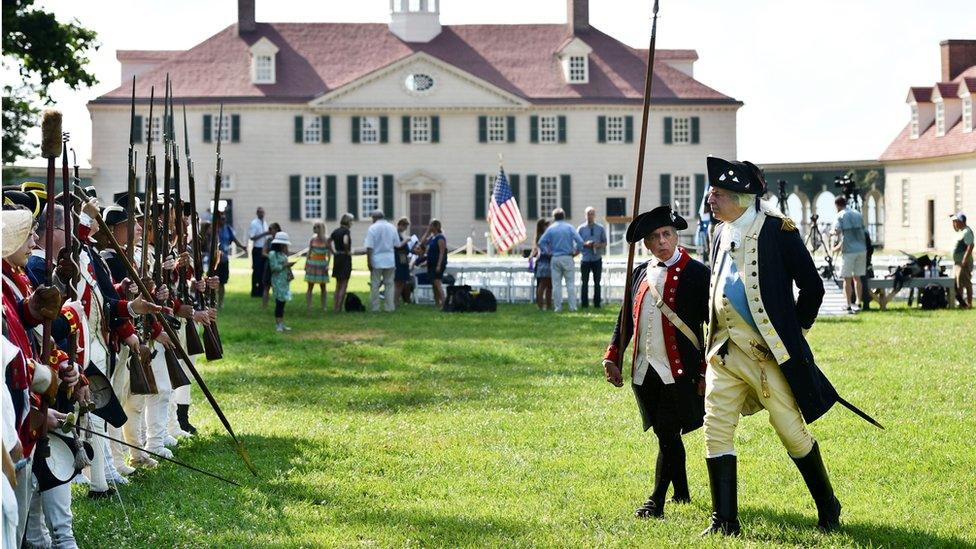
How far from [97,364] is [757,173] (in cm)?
377

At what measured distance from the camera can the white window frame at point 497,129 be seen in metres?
60.7

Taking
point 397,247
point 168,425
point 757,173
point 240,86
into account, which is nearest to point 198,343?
point 168,425

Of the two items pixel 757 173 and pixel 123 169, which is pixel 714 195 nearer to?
pixel 757 173

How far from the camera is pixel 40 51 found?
2794 centimetres

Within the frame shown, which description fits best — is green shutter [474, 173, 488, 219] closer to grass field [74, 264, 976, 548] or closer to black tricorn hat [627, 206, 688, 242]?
grass field [74, 264, 976, 548]

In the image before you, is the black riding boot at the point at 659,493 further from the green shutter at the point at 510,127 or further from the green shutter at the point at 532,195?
the green shutter at the point at 510,127

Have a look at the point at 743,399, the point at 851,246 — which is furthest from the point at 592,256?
the point at 743,399

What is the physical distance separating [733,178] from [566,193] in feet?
177

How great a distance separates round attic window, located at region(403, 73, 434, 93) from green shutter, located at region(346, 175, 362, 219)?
4.51 m

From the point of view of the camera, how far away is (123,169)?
6059 cm

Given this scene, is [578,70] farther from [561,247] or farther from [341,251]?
[341,251]

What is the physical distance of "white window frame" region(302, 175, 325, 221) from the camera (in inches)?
2384

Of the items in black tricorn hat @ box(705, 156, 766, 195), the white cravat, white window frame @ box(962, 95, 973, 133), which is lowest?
the white cravat

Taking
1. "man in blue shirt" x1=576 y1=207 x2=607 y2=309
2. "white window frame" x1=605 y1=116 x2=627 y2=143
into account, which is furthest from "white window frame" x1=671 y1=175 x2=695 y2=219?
"man in blue shirt" x1=576 y1=207 x2=607 y2=309
